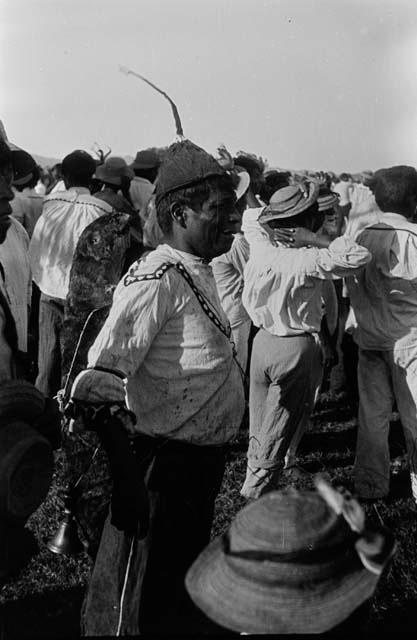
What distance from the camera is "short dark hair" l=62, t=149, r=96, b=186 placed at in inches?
240

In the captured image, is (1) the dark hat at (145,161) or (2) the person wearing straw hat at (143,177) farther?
(1) the dark hat at (145,161)

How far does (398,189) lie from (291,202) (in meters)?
0.64

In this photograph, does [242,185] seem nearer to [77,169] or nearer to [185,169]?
[77,169]

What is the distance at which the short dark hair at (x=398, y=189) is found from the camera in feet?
15.7

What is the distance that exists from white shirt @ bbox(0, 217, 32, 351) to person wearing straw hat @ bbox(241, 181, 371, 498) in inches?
67.9

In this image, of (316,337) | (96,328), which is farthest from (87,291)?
(316,337)

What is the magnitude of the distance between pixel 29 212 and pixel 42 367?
6.32 ft

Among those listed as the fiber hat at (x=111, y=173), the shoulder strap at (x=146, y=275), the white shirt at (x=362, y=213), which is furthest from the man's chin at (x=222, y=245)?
the white shirt at (x=362, y=213)

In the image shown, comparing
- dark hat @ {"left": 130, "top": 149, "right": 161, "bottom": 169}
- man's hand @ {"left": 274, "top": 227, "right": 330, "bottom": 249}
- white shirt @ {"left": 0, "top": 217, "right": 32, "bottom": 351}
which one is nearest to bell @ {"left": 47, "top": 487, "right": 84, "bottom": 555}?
white shirt @ {"left": 0, "top": 217, "right": 32, "bottom": 351}

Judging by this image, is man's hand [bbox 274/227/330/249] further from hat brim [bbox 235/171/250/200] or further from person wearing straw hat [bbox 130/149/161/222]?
person wearing straw hat [bbox 130/149/161/222]

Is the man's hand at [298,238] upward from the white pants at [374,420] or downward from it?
upward

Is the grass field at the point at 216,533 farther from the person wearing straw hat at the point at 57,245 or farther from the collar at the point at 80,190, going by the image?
the collar at the point at 80,190

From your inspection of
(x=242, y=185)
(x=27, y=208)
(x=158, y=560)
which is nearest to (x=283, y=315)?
(x=242, y=185)

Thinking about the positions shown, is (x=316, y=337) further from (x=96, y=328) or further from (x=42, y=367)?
(x=42, y=367)
